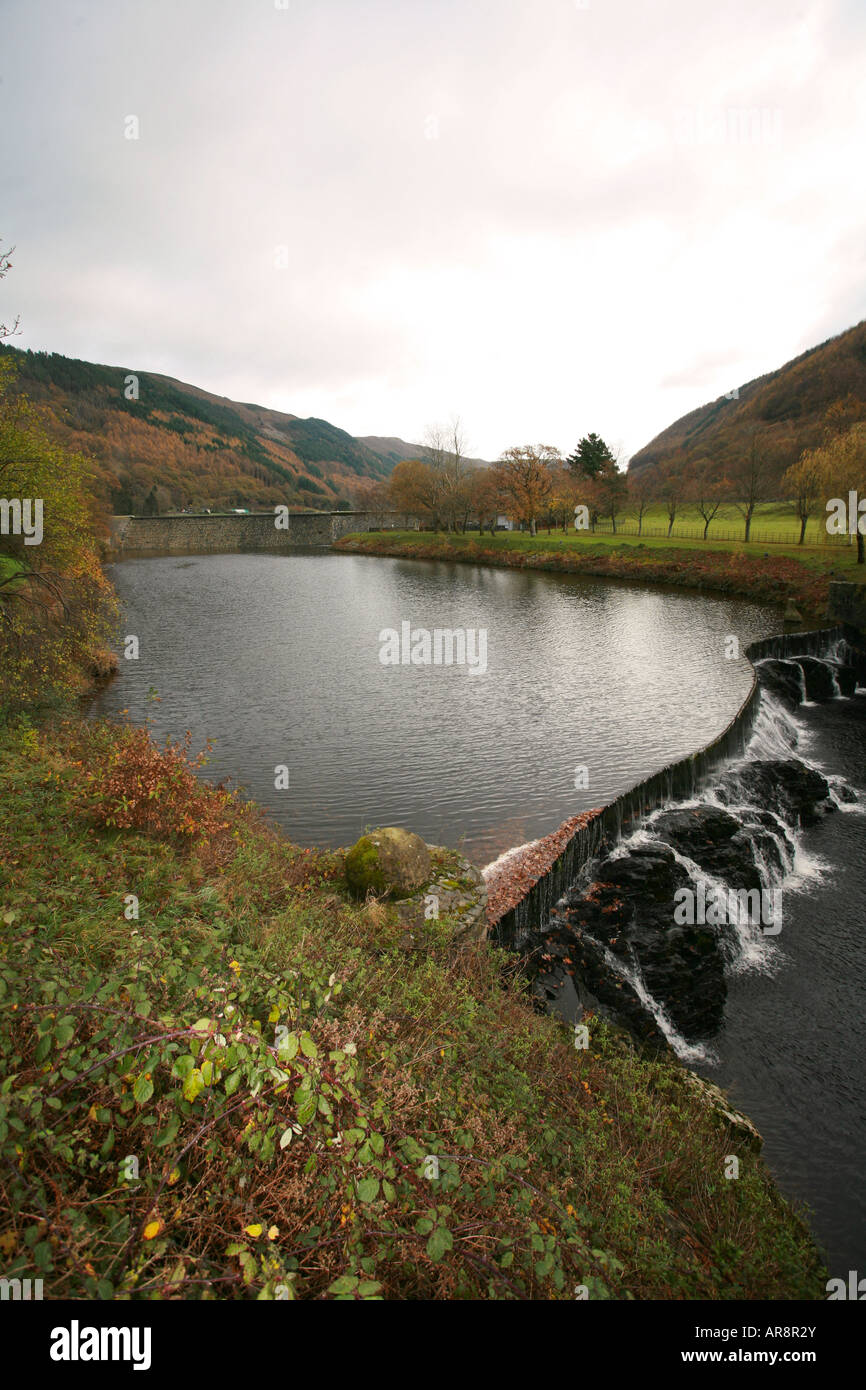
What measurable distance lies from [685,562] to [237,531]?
87.7 meters

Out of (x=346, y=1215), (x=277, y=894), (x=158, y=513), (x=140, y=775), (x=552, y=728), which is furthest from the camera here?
(x=158, y=513)

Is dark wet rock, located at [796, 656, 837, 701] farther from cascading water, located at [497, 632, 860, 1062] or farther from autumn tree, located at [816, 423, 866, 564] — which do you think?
autumn tree, located at [816, 423, 866, 564]

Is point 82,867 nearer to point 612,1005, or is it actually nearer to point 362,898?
point 362,898

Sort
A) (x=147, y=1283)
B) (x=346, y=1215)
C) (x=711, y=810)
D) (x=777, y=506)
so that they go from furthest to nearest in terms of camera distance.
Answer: (x=777, y=506), (x=711, y=810), (x=346, y=1215), (x=147, y=1283)

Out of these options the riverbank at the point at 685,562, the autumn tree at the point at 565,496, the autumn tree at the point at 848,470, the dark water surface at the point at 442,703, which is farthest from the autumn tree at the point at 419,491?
the autumn tree at the point at 848,470

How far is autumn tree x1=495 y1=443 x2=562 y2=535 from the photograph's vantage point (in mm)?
75688

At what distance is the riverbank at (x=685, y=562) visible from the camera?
38219 mm

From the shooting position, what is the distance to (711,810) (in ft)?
45.9

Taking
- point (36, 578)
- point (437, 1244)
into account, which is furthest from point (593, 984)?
point (36, 578)

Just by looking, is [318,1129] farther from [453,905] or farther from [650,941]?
[650,941]

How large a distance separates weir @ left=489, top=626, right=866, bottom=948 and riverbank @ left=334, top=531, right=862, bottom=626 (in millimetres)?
19506

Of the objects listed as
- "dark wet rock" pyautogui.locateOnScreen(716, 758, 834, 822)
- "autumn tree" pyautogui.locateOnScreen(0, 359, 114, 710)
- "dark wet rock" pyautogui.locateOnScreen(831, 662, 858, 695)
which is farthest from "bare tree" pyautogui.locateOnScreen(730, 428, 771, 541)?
"autumn tree" pyautogui.locateOnScreen(0, 359, 114, 710)

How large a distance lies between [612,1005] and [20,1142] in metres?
7.80

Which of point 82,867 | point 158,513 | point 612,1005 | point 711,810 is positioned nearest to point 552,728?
point 711,810
